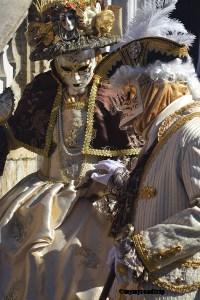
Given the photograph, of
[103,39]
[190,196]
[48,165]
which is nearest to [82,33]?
[103,39]

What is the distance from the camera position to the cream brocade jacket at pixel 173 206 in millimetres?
3816

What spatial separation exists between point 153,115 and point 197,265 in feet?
1.97

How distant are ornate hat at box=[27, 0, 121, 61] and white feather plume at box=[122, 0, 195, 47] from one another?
153cm

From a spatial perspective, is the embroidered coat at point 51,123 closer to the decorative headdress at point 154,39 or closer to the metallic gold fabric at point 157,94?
the decorative headdress at point 154,39

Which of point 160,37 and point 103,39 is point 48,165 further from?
point 160,37

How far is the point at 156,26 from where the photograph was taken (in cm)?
448

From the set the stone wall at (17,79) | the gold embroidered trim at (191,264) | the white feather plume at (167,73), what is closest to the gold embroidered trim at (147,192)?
the gold embroidered trim at (191,264)

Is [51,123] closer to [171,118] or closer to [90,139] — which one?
[90,139]

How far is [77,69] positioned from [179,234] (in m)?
2.42

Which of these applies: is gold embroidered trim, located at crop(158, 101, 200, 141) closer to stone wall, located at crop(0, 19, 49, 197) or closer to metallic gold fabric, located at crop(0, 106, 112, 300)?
metallic gold fabric, located at crop(0, 106, 112, 300)

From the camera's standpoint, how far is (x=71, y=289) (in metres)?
5.50

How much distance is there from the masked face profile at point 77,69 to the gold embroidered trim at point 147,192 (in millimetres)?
2115

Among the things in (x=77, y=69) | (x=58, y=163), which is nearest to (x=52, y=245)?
(x=58, y=163)

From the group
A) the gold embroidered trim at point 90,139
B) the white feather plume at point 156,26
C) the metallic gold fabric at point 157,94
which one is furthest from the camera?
the gold embroidered trim at point 90,139
